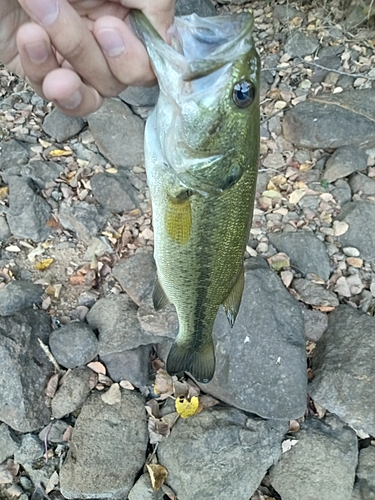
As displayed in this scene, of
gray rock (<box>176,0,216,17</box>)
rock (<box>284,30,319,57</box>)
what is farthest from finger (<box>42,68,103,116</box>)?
rock (<box>284,30,319,57</box>)

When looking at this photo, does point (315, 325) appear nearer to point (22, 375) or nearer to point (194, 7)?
point (22, 375)

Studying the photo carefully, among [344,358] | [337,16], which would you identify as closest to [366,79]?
[337,16]

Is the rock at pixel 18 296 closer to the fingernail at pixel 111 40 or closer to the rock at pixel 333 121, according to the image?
the fingernail at pixel 111 40

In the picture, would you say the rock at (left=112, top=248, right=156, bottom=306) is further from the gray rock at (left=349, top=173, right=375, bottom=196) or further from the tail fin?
the gray rock at (left=349, top=173, right=375, bottom=196)

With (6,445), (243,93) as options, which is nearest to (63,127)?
(6,445)

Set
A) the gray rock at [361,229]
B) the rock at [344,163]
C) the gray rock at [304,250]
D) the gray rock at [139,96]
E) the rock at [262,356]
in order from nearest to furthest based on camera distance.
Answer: the rock at [262,356] < the gray rock at [304,250] < the gray rock at [361,229] < the rock at [344,163] < the gray rock at [139,96]

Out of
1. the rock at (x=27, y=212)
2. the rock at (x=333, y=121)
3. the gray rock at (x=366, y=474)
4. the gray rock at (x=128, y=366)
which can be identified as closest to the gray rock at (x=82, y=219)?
the rock at (x=27, y=212)

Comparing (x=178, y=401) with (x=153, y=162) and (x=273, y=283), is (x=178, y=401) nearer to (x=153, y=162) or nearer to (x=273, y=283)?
(x=273, y=283)
